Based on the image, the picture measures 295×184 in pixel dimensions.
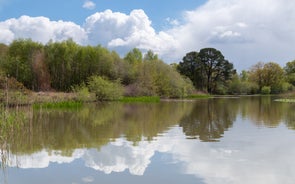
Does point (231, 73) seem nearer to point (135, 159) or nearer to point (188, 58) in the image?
point (188, 58)

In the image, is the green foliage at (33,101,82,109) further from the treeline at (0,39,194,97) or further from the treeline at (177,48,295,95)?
the treeline at (177,48,295,95)

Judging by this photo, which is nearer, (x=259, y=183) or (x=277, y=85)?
(x=259, y=183)

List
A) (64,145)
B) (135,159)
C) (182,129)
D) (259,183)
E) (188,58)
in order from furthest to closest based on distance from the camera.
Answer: (188,58)
(182,129)
(64,145)
(135,159)
(259,183)

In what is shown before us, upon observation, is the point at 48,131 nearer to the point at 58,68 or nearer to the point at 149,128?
the point at 149,128

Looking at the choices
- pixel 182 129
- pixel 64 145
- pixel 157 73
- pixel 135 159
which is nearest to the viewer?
pixel 135 159

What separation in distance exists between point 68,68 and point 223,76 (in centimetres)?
3265

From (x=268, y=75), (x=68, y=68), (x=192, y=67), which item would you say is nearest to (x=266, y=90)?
(x=268, y=75)

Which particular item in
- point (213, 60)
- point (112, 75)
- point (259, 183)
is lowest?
point (259, 183)

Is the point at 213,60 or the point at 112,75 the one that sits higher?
the point at 213,60

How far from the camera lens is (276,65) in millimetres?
67312

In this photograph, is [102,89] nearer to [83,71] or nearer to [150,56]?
[83,71]

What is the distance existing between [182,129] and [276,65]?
62.1 m

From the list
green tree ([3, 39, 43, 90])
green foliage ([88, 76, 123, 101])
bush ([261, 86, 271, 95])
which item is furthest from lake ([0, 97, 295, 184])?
bush ([261, 86, 271, 95])

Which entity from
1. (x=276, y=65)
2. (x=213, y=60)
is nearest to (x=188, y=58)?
(x=213, y=60)
